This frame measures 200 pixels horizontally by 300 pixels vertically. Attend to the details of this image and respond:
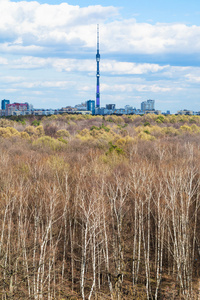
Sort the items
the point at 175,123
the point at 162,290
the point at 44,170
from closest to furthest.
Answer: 1. the point at 162,290
2. the point at 44,170
3. the point at 175,123

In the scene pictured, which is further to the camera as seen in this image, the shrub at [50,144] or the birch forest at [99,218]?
the shrub at [50,144]

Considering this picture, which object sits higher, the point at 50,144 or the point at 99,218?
the point at 50,144

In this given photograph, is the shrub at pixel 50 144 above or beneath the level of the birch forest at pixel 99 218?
above

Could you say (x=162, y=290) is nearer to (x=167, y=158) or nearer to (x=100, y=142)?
(x=167, y=158)

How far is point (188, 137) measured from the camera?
7419 centimetres

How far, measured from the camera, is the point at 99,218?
1016 inches

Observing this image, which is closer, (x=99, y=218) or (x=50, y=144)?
(x=99, y=218)

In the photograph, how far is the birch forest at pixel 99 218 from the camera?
23.9 m

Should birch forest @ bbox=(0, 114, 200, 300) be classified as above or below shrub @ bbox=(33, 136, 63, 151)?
below

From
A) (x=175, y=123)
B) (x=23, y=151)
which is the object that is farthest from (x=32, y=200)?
(x=175, y=123)

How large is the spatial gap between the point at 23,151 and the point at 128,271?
1280 inches

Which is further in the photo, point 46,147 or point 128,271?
point 46,147

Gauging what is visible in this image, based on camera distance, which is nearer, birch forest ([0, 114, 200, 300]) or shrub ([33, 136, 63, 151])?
birch forest ([0, 114, 200, 300])

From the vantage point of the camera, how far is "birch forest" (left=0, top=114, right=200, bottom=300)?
23.9 m
